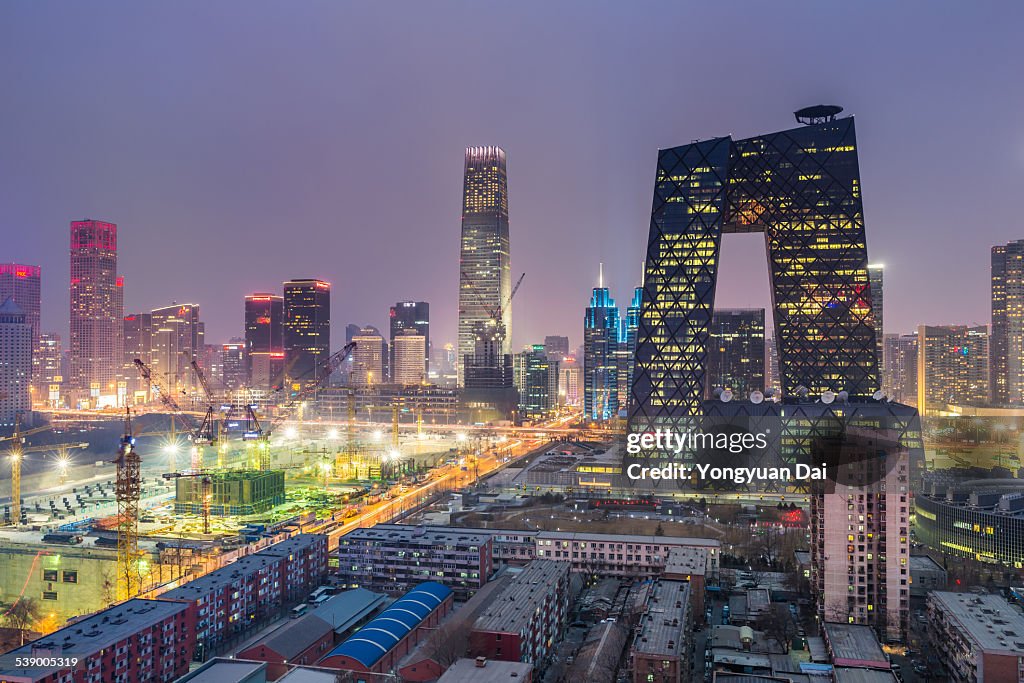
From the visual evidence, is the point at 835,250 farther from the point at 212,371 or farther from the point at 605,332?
the point at 212,371

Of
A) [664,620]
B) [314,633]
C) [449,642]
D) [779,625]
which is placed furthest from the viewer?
[779,625]

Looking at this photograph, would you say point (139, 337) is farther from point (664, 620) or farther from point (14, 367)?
point (664, 620)

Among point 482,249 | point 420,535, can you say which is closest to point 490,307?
point 482,249

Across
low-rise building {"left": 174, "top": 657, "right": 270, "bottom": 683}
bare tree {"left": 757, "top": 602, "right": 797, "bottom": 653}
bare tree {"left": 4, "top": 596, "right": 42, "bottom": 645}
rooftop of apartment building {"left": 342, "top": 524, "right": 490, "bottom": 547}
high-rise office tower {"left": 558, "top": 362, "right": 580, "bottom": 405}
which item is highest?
high-rise office tower {"left": 558, "top": 362, "right": 580, "bottom": 405}

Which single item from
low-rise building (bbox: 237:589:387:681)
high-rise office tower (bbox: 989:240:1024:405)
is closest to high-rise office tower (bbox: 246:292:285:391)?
high-rise office tower (bbox: 989:240:1024:405)

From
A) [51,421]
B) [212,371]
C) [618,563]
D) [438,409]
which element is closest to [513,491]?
[618,563]

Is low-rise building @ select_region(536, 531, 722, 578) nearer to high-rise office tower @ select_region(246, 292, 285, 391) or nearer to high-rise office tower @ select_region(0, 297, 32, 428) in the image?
high-rise office tower @ select_region(0, 297, 32, 428)
